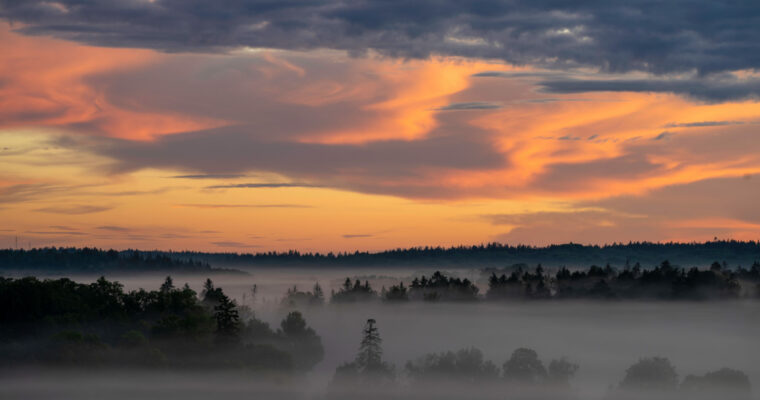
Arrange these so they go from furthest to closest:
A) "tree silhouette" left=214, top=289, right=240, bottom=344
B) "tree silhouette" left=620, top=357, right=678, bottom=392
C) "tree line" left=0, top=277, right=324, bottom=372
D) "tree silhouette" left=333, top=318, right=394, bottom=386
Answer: "tree silhouette" left=620, top=357, right=678, bottom=392 → "tree silhouette" left=333, top=318, right=394, bottom=386 → "tree silhouette" left=214, top=289, right=240, bottom=344 → "tree line" left=0, top=277, right=324, bottom=372

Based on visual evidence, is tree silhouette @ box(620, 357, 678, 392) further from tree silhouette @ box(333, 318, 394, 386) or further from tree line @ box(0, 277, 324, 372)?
tree line @ box(0, 277, 324, 372)

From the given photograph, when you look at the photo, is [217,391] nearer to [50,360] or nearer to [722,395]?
[50,360]

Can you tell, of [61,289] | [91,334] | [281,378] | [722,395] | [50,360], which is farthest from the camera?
[722,395]

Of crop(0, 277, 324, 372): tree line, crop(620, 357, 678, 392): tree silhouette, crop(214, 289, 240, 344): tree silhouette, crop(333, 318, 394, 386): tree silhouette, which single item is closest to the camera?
crop(0, 277, 324, 372): tree line

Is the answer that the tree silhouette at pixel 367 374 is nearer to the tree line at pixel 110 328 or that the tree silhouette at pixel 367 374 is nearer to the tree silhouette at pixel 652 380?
the tree line at pixel 110 328

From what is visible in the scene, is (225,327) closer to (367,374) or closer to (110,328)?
(110,328)

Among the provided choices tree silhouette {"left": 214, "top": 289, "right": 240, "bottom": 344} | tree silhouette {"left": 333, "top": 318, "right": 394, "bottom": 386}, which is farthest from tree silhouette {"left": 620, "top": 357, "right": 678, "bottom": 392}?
tree silhouette {"left": 214, "top": 289, "right": 240, "bottom": 344}

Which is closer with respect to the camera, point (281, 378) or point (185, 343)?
point (185, 343)

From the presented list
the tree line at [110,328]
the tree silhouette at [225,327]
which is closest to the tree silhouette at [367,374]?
the tree line at [110,328]

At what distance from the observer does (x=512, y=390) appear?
Result: 7589 inches

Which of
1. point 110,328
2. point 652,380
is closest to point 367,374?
point 110,328

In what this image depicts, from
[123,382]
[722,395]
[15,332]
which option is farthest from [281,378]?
[722,395]

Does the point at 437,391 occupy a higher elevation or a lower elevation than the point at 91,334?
lower

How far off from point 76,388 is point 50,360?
12312 mm
